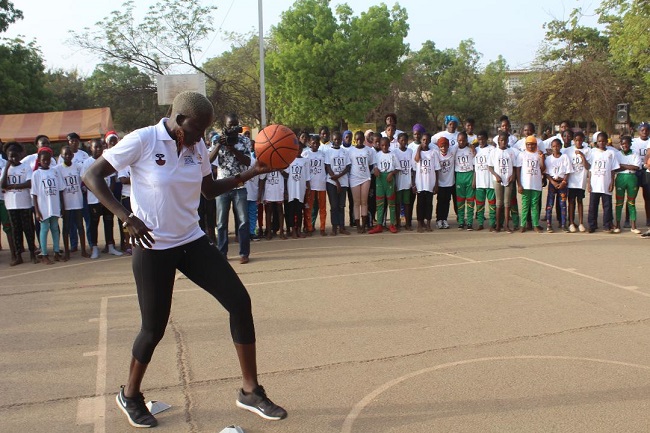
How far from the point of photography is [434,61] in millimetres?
63469

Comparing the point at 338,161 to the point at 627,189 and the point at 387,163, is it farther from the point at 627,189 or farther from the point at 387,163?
the point at 627,189

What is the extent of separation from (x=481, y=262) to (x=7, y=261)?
26.3 ft

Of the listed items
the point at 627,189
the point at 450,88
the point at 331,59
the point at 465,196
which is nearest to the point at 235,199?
the point at 465,196

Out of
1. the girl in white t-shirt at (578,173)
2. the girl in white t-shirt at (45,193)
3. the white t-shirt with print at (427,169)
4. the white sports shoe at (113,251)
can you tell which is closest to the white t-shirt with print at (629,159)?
the girl in white t-shirt at (578,173)

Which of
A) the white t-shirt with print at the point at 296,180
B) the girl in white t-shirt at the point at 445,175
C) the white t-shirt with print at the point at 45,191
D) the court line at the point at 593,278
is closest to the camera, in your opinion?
the court line at the point at 593,278

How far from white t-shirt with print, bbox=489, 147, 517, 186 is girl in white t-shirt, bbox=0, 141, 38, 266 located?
27.5ft

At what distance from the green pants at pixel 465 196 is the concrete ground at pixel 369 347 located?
115 inches

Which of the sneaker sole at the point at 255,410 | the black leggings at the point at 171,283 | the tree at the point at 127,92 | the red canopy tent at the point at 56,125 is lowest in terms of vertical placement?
the sneaker sole at the point at 255,410

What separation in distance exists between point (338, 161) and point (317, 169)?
443mm

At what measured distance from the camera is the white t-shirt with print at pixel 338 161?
11883mm

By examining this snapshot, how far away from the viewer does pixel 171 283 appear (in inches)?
161

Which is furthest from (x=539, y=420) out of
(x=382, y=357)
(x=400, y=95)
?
(x=400, y=95)

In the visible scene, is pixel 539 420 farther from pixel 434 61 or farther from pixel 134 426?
pixel 434 61

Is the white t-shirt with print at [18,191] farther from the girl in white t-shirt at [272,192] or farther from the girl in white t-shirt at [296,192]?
the girl in white t-shirt at [296,192]
